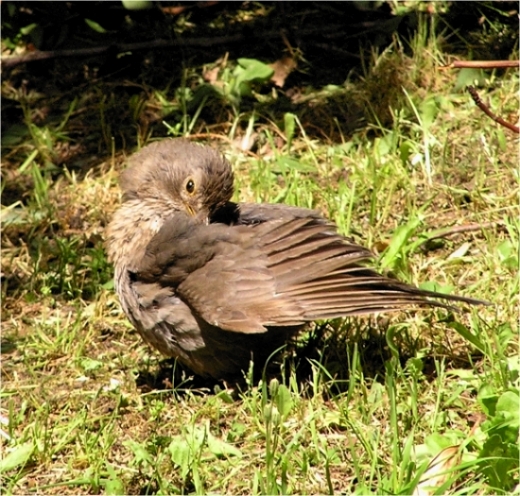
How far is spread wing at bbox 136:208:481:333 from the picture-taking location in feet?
14.0

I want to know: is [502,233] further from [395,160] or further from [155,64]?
[155,64]

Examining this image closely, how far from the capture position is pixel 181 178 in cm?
495

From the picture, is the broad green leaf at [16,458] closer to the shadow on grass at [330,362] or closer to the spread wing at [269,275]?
the shadow on grass at [330,362]

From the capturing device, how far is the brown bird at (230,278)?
4.28 metres

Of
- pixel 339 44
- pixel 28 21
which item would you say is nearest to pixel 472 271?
pixel 339 44

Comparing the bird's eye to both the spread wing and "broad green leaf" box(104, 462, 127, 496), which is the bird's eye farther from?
"broad green leaf" box(104, 462, 127, 496)

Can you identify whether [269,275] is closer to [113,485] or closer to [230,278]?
[230,278]

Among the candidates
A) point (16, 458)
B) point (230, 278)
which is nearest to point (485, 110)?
point (230, 278)

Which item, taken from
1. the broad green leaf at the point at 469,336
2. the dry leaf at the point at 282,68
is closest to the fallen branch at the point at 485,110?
the broad green leaf at the point at 469,336

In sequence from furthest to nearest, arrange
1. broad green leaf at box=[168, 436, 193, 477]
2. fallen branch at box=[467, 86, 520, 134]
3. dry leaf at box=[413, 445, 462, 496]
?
broad green leaf at box=[168, 436, 193, 477], dry leaf at box=[413, 445, 462, 496], fallen branch at box=[467, 86, 520, 134]

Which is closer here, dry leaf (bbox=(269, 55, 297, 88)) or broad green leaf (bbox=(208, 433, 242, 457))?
broad green leaf (bbox=(208, 433, 242, 457))

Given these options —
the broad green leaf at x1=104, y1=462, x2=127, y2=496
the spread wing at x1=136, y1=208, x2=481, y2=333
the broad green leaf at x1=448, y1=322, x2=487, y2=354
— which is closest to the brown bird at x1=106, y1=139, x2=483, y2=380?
the spread wing at x1=136, y1=208, x2=481, y2=333

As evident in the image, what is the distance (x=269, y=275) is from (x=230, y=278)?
16 cm

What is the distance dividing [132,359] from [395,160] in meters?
1.84
